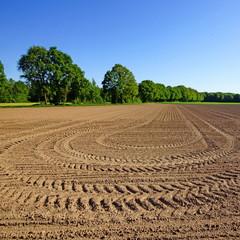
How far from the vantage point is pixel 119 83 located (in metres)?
65.9

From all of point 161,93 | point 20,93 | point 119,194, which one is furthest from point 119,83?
point 119,194

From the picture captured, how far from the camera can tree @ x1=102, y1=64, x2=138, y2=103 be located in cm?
6544

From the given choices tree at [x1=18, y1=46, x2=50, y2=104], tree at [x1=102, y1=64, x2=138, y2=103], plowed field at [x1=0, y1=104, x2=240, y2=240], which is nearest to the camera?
plowed field at [x1=0, y1=104, x2=240, y2=240]

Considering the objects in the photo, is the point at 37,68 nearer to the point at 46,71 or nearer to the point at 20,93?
the point at 46,71

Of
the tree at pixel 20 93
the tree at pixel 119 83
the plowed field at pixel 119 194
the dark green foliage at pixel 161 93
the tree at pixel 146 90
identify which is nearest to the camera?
the plowed field at pixel 119 194

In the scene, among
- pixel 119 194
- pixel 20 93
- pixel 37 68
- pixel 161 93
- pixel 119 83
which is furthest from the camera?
pixel 161 93

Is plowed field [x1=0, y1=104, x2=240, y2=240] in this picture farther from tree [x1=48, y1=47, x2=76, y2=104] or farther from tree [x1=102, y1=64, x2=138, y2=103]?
tree [x1=102, y1=64, x2=138, y2=103]

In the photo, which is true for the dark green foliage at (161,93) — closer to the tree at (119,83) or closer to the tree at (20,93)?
the tree at (119,83)

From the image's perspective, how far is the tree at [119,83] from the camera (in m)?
65.4

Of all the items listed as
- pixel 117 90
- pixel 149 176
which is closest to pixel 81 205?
pixel 149 176

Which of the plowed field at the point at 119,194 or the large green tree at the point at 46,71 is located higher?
the large green tree at the point at 46,71

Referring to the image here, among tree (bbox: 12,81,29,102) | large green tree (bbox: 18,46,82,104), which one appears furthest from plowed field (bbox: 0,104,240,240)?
tree (bbox: 12,81,29,102)

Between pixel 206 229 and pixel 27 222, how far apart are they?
2963mm

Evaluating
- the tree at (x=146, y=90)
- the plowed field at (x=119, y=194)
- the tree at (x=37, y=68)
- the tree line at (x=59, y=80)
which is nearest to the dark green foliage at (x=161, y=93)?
the tree at (x=146, y=90)
